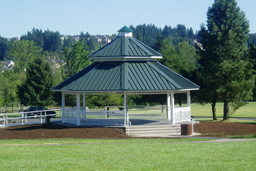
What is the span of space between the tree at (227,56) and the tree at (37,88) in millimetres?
22308

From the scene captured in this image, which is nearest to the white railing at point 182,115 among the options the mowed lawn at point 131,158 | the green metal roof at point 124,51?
the green metal roof at point 124,51

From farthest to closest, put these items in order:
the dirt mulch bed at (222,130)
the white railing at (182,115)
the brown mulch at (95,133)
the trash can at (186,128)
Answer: the white railing at (182,115)
the dirt mulch bed at (222,130)
the trash can at (186,128)
the brown mulch at (95,133)

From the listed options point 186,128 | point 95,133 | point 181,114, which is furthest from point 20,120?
point 186,128

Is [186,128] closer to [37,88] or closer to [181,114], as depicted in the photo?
[181,114]

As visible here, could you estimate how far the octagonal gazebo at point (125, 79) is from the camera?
86.9 ft

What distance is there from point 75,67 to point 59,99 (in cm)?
760

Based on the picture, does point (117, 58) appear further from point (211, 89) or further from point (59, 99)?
point (59, 99)

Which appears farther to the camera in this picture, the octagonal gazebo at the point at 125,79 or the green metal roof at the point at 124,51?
the green metal roof at the point at 124,51

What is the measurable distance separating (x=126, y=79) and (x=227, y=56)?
46.5 feet

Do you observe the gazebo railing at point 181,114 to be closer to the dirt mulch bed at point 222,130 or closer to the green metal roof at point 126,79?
the dirt mulch bed at point 222,130

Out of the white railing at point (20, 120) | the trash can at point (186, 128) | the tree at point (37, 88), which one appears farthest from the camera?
the tree at point (37, 88)

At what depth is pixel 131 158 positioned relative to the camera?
45.8 feet

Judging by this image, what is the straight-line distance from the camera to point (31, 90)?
4781cm

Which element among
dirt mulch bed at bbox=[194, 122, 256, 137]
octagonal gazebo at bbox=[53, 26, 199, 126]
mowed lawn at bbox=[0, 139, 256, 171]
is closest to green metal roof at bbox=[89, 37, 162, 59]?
octagonal gazebo at bbox=[53, 26, 199, 126]
